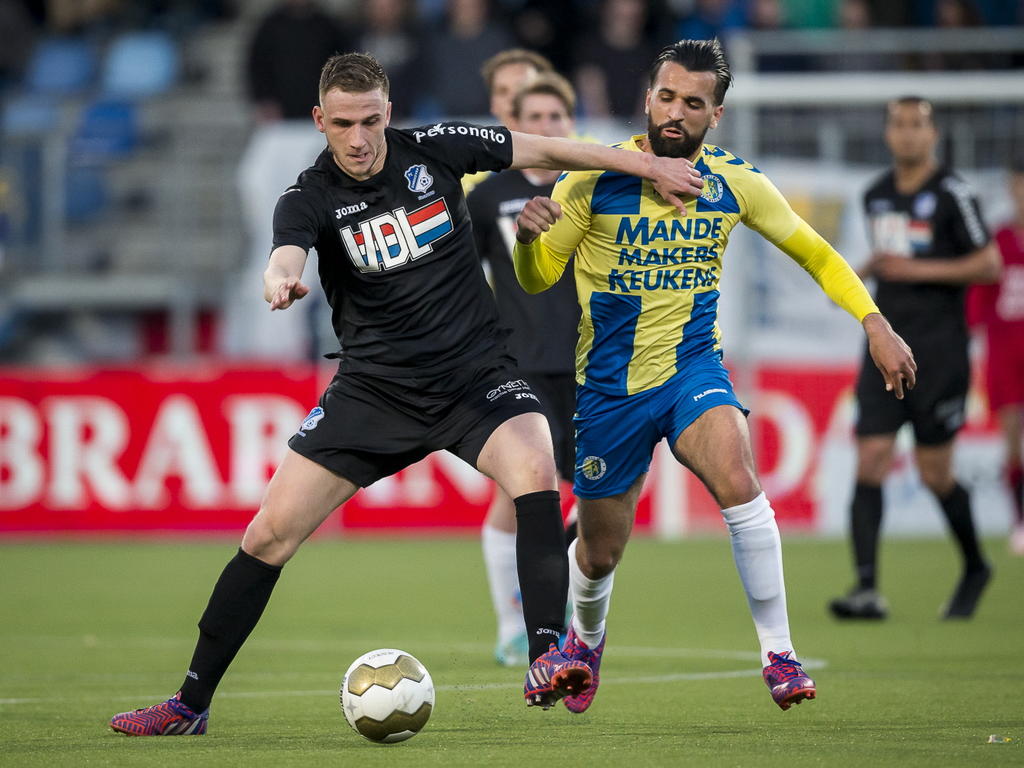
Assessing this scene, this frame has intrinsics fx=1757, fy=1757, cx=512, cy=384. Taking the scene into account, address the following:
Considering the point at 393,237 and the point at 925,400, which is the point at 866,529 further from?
the point at 393,237

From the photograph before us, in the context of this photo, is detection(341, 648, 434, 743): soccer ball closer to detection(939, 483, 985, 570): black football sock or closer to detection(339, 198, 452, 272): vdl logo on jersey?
detection(339, 198, 452, 272): vdl logo on jersey

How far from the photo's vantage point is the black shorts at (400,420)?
5.82 meters

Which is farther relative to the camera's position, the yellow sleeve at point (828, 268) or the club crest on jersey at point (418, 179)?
the yellow sleeve at point (828, 268)

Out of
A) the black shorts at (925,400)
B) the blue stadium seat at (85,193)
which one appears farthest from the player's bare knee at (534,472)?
the blue stadium seat at (85,193)

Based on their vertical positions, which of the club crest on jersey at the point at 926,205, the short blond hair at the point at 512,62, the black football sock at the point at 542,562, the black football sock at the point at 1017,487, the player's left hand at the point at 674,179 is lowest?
the black football sock at the point at 1017,487

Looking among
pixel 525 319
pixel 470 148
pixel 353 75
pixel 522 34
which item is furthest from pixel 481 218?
pixel 522 34

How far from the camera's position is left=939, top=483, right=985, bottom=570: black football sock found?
31.8ft

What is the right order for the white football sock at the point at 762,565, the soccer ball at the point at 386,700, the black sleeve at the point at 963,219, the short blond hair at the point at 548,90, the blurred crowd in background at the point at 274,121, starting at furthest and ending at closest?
the blurred crowd in background at the point at 274,121, the black sleeve at the point at 963,219, the short blond hair at the point at 548,90, the white football sock at the point at 762,565, the soccer ball at the point at 386,700

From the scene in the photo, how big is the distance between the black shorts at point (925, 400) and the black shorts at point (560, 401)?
2.32 m

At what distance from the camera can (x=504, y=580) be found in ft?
25.7

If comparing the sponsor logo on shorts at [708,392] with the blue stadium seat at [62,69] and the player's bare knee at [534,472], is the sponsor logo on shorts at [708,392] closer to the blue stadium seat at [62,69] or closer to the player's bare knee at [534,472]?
the player's bare knee at [534,472]

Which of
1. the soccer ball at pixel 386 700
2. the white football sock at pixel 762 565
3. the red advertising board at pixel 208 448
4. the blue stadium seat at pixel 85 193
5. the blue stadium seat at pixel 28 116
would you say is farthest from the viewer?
the blue stadium seat at pixel 85 193

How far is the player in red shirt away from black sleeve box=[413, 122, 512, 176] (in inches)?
313

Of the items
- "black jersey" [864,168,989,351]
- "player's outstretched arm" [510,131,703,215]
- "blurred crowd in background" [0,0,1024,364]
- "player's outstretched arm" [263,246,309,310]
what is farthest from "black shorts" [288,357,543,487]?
"blurred crowd in background" [0,0,1024,364]
